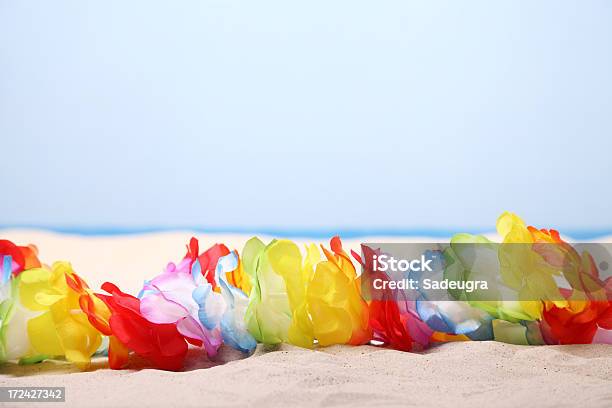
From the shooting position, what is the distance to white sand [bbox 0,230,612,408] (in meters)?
0.69

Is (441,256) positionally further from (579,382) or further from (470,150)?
(470,150)

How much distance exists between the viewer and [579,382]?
764mm

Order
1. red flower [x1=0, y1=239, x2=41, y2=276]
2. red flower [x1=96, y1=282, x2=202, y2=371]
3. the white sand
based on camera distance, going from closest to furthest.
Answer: the white sand
red flower [x1=96, y1=282, x2=202, y2=371]
red flower [x1=0, y1=239, x2=41, y2=276]

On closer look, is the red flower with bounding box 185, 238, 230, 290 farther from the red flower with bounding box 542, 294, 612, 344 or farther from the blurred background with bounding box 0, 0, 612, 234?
the blurred background with bounding box 0, 0, 612, 234

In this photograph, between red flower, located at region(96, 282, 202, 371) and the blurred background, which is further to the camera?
the blurred background

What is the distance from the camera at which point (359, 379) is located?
0.76 metres

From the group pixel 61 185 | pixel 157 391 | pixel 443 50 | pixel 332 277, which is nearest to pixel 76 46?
pixel 61 185

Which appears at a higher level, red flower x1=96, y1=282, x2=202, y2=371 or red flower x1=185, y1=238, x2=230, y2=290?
red flower x1=185, y1=238, x2=230, y2=290

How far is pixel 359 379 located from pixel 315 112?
2028 mm

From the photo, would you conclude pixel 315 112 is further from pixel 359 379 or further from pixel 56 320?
pixel 359 379

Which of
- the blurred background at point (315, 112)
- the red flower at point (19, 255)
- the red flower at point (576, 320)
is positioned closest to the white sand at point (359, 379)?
the red flower at point (576, 320)

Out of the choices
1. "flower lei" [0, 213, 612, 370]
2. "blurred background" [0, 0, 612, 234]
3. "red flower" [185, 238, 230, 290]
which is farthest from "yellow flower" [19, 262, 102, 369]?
"blurred background" [0, 0, 612, 234]

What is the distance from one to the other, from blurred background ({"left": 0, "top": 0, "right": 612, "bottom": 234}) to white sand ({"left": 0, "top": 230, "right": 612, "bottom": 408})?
1.76 metres

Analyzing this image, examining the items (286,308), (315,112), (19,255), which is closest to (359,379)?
(286,308)
